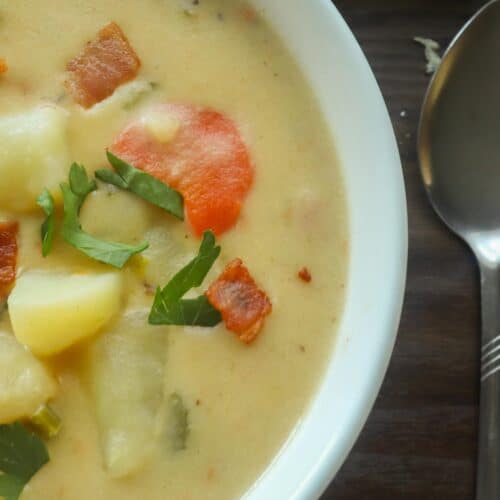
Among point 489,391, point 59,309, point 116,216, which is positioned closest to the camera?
point 59,309

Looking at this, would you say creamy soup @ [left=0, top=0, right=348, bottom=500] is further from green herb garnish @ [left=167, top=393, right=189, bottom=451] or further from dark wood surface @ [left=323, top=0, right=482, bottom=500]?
dark wood surface @ [left=323, top=0, right=482, bottom=500]

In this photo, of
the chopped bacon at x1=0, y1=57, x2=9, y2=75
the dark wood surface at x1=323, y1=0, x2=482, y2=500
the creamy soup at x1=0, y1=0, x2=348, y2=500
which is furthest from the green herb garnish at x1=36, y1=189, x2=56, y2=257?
the dark wood surface at x1=323, y1=0, x2=482, y2=500

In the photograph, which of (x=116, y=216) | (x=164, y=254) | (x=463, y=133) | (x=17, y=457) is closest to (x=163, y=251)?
(x=164, y=254)

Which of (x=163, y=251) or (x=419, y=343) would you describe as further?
(x=419, y=343)

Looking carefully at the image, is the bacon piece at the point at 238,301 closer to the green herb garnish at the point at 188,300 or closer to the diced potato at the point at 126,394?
the green herb garnish at the point at 188,300

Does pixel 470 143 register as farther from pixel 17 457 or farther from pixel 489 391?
pixel 17 457

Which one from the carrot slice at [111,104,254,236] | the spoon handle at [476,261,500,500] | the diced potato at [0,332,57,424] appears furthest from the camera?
the spoon handle at [476,261,500,500]
